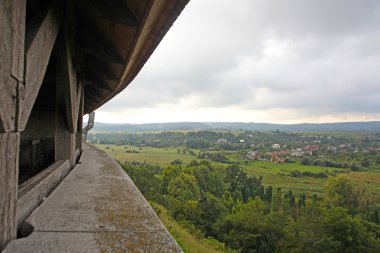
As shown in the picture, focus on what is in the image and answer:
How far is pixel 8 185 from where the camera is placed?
1.80 meters

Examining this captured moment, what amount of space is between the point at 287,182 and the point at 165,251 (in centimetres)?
9702

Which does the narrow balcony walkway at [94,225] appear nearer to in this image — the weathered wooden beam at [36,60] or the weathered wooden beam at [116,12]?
the weathered wooden beam at [36,60]

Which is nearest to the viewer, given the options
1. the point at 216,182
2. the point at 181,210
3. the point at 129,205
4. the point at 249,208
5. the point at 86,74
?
the point at 129,205

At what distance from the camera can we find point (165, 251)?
188 cm

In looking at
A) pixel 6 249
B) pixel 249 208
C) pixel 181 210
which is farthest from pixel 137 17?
pixel 249 208

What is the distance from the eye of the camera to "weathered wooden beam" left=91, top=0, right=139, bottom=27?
2229 mm

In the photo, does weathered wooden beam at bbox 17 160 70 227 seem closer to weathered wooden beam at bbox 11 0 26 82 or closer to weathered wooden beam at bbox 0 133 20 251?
weathered wooden beam at bbox 0 133 20 251

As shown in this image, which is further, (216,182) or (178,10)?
(216,182)

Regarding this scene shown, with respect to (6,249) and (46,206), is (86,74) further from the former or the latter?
→ (6,249)

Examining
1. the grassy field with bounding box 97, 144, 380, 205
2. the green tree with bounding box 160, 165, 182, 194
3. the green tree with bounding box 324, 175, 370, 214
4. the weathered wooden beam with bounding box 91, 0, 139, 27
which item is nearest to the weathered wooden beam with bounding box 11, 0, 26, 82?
the weathered wooden beam with bounding box 91, 0, 139, 27

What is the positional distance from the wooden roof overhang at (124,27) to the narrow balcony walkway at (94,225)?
1379mm

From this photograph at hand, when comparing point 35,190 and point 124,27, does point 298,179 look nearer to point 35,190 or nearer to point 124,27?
point 35,190

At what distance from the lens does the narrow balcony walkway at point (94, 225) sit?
1890mm

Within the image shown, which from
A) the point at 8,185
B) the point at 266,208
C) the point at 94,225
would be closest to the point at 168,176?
Result: the point at 266,208
